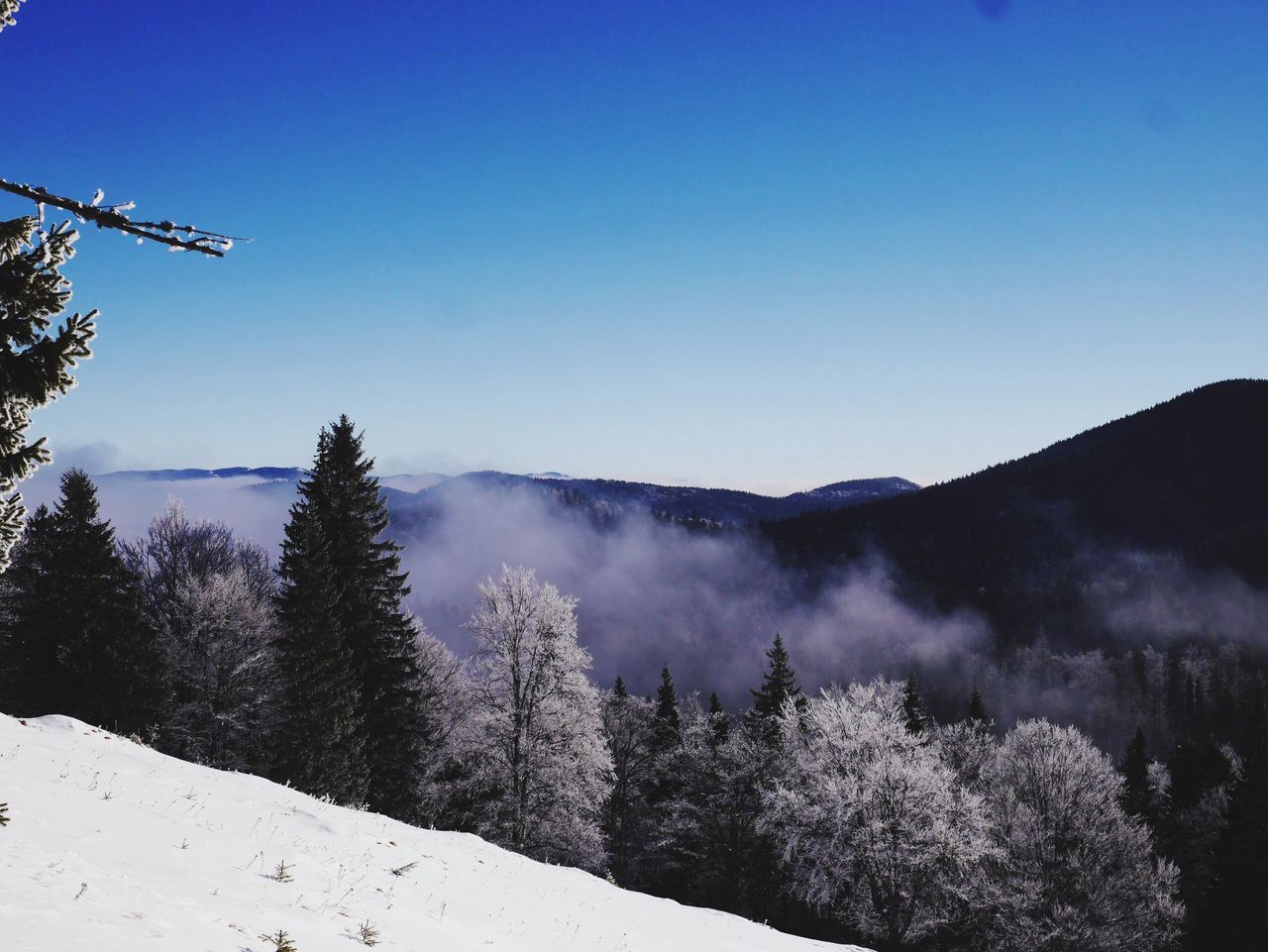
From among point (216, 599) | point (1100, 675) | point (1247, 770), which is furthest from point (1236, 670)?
point (216, 599)

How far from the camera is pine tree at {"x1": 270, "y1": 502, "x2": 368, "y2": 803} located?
73.8 feet

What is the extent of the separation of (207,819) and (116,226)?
9.54m

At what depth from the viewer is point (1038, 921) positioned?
31.6m

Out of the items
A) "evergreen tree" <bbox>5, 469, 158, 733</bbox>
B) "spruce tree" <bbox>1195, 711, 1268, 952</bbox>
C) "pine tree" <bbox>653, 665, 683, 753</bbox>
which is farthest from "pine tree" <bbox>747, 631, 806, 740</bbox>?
"evergreen tree" <bbox>5, 469, 158, 733</bbox>

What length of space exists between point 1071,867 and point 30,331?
42.1 m

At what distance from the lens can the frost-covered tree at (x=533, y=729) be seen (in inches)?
1077

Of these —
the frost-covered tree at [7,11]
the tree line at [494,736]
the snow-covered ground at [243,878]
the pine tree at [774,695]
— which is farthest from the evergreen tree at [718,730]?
the frost-covered tree at [7,11]

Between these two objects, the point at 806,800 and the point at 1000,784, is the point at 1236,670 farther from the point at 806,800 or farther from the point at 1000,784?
the point at 806,800

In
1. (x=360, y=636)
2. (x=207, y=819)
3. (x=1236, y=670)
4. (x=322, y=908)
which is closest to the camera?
(x=322, y=908)

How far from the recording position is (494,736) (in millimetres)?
27828

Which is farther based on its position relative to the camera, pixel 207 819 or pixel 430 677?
pixel 430 677

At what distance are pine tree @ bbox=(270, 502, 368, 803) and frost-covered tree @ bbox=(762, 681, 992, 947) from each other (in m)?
18.6

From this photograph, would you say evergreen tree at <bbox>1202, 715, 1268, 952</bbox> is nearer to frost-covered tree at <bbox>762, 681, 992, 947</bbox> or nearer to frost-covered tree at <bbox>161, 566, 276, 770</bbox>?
frost-covered tree at <bbox>762, 681, 992, 947</bbox>

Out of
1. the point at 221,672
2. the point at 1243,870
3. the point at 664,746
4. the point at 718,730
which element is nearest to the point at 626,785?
the point at 664,746
